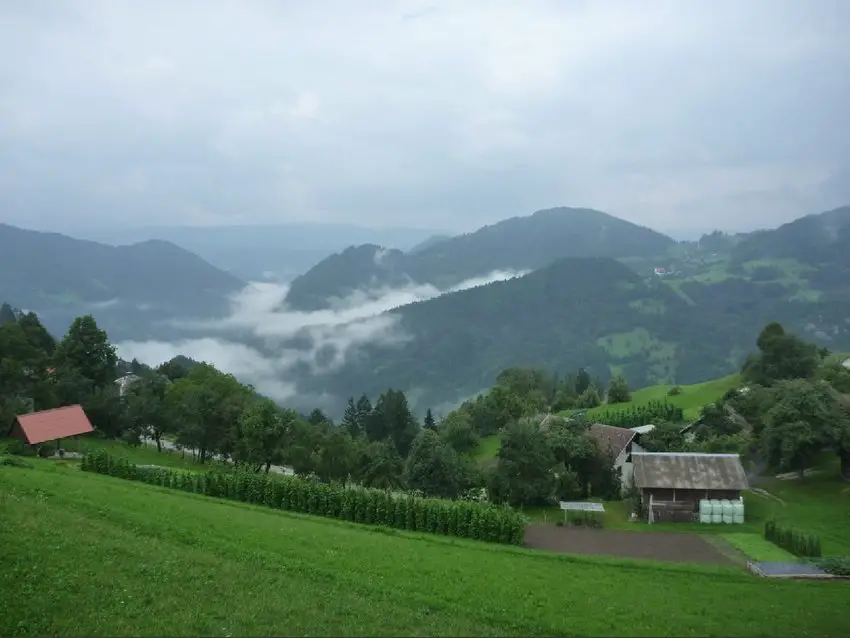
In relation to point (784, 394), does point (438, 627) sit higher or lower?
lower

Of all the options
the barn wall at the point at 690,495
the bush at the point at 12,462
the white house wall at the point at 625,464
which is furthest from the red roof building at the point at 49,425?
the barn wall at the point at 690,495

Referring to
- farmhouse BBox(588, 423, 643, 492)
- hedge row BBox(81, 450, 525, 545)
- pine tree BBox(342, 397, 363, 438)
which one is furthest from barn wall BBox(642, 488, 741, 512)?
pine tree BBox(342, 397, 363, 438)

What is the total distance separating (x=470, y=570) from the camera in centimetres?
2280

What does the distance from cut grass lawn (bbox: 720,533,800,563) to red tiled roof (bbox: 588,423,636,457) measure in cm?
1267

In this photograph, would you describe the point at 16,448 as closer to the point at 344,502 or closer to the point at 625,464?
the point at 344,502

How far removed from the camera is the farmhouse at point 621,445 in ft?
150

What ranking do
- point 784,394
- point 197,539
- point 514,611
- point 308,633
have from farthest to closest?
point 784,394 < point 197,539 < point 514,611 < point 308,633

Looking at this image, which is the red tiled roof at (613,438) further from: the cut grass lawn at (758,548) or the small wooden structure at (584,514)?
the cut grass lawn at (758,548)

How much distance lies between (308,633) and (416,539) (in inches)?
550

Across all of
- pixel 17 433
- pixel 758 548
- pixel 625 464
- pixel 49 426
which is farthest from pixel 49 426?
pixel 758 548

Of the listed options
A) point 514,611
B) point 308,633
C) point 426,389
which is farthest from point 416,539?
point 426,389

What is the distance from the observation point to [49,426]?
4547cm

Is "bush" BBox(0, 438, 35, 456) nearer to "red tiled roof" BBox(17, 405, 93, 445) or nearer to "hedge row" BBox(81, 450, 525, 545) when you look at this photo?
"red tiled roof" BBox(17, 405, 93, 445)

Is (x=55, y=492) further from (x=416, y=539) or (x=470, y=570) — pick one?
(x=470, y=570)
